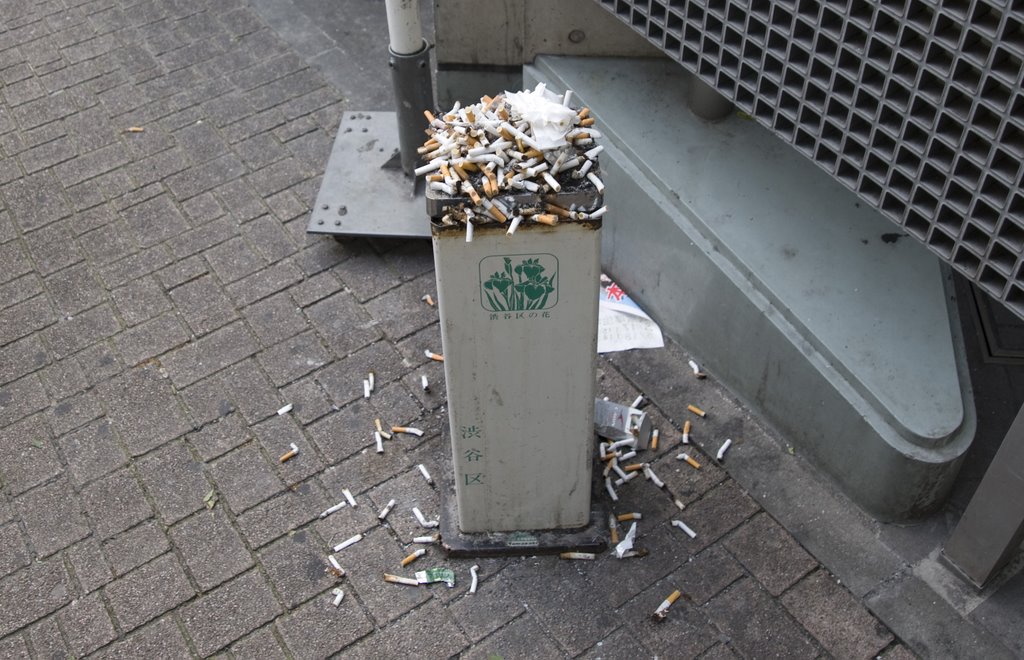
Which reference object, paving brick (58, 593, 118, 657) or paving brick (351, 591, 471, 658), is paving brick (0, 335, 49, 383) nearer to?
paving brick (58, 593, 118, 657)

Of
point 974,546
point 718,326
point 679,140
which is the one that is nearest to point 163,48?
point 679,140

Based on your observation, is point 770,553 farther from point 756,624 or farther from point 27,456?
point 27,456

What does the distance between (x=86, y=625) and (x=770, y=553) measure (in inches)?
114

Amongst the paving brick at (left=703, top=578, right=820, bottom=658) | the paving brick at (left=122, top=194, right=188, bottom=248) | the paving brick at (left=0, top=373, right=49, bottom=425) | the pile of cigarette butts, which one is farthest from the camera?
the paving brick at (left=122, top=194, right=188, bottom=248)

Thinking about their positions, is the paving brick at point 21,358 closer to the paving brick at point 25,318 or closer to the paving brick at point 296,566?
the paving brick at point 25,318

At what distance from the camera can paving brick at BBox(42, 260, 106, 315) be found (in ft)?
18.1

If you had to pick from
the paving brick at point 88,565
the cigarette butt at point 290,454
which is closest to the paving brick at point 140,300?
the cigarette butt at point 290,454

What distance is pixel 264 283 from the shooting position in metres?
5.58

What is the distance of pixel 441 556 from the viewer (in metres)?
4.40

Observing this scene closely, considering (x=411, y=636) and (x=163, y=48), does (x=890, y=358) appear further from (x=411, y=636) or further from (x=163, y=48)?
(x=163, y=48)

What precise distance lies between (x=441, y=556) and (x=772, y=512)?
1485 millimetres

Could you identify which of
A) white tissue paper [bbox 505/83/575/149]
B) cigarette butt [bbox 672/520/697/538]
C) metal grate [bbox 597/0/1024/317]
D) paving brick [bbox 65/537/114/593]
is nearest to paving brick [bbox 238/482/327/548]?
paving brick [bbox 65/537/114/593]

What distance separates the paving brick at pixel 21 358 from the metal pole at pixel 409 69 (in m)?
2.22

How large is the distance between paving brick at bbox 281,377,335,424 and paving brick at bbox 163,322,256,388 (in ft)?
1.18
